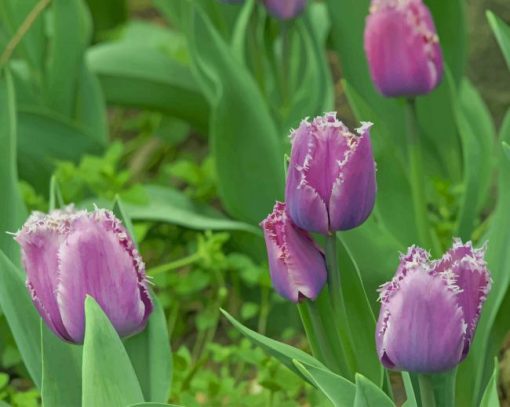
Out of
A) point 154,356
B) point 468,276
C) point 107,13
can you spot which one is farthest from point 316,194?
point 107,13

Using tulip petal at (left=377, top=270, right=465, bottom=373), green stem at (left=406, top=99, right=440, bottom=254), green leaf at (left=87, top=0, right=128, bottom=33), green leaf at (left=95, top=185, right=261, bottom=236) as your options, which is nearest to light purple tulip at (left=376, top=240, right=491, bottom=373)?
tulip petal at (left=377, top=270, right=465, bottom=373)

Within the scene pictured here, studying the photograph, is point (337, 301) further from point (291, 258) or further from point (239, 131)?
point (239, 131)

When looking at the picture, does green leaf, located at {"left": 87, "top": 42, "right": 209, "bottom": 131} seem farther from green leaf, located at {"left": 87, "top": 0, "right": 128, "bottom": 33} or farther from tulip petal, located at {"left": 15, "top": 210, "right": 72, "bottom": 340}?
tulip petal, located at {"left": 15, "top": 210, "right": 72, "bottom": 340}

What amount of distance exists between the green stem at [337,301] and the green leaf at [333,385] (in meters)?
0.09

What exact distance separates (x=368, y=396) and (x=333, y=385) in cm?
6

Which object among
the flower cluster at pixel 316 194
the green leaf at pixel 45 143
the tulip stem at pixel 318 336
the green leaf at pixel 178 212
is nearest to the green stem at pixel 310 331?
the tulip stem at pixel 318 336

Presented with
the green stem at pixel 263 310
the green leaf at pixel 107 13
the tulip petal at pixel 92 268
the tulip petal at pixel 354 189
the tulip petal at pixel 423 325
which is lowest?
the green stem at pixel 263 310

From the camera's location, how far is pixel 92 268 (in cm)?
104

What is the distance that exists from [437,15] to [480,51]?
29 centimetres

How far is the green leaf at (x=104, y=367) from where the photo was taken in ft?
3.37

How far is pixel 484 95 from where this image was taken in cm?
208

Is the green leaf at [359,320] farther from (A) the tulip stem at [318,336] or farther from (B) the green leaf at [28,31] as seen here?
(B) the green leaf at [28,31]

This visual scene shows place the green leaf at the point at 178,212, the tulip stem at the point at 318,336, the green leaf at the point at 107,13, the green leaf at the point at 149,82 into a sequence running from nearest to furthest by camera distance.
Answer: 1. the tulip stem at the point at 318,336
2. the green leaf at the point at 178,212
3. the green leaf at the point at 149,82
4. the green leaf at the point at 107,13

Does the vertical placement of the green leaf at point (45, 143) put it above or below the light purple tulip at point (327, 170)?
below
